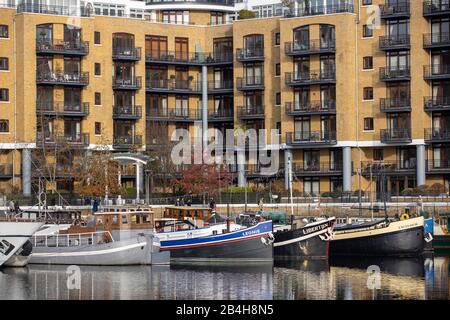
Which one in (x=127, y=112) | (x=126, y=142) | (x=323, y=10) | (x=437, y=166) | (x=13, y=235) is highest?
(x=323, y=10)

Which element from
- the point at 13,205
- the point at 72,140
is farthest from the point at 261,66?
the point at 13,205

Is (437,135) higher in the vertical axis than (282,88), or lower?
lower

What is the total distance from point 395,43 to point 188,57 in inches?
805

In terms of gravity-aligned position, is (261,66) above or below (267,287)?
above

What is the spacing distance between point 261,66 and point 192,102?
8265mm

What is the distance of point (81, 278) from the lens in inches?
2453

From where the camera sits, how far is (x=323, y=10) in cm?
11006

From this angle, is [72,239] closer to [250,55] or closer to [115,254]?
[115,254]

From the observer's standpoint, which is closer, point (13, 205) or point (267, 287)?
point (267, 287)

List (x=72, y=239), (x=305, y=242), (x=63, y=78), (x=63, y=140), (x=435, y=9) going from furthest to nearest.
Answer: (x=63, y=78), (x=63, y=140), (x=435, y=9), (x=305, y=242), (x=72, y=239)

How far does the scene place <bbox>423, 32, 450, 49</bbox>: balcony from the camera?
347 ft

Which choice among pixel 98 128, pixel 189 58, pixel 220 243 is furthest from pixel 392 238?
pixel 189 58
